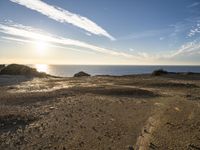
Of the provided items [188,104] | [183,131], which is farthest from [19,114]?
[188,104]

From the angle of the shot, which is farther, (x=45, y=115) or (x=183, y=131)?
(x=45, y=115)

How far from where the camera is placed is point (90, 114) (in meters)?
13.6

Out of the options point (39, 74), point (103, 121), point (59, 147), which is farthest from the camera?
point (39, 74)

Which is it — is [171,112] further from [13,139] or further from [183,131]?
[13,139]

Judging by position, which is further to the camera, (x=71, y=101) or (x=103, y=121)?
(x=71, y=101)

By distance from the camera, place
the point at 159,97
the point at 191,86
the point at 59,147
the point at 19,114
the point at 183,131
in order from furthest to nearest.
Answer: the point at 191,86, the point at 159,97, the point at 19,114, the point at 183,131, the point at 59,147

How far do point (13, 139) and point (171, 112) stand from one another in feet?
28.9

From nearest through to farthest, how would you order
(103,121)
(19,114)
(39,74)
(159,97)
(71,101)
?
(103,121) → (19,114) → (71,101) → (159,97) → (39,74)

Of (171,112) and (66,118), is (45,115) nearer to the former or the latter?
(66,118)

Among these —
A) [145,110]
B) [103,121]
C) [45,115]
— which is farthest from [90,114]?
[145,110]

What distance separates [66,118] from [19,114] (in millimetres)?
2483

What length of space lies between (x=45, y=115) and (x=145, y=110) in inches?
222

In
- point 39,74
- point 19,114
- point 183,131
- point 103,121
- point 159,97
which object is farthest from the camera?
point 39,74

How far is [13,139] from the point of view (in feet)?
32.2
